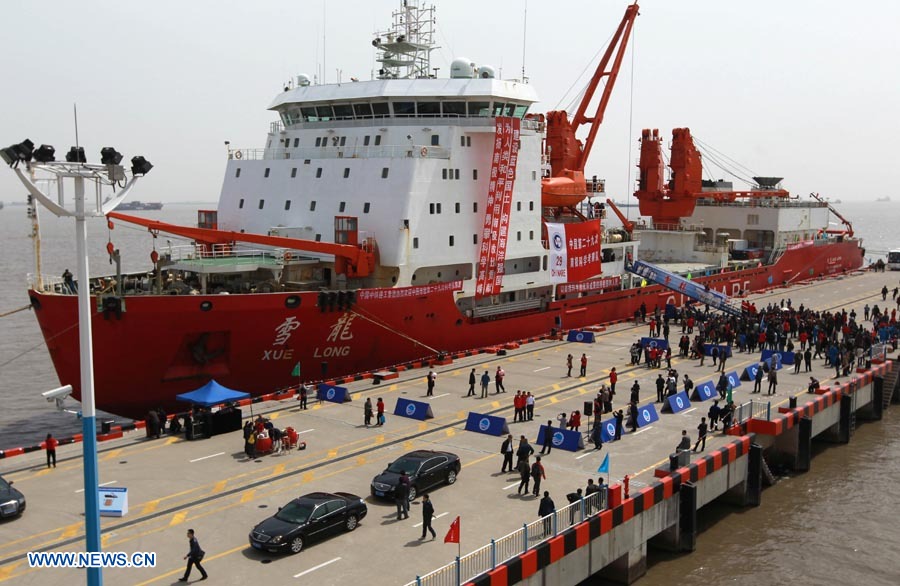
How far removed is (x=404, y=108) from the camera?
107 ft

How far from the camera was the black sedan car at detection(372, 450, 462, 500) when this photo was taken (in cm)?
1742

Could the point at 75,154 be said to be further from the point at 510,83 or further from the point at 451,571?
the point at 510,83

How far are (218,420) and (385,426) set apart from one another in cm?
463

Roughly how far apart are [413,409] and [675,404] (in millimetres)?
8147

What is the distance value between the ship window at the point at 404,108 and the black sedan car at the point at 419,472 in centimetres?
1781

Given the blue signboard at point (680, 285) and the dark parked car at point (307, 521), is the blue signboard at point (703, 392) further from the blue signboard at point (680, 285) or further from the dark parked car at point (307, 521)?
the blue signboard at point (680, 285)

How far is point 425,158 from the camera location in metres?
30.5

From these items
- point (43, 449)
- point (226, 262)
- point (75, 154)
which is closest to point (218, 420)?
point (43, 449)

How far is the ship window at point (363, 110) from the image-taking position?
32875 millimetres

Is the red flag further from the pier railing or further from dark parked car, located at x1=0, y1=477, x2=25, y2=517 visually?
dark parked car, located at x1=0, y1=477, x2=25, y2=517

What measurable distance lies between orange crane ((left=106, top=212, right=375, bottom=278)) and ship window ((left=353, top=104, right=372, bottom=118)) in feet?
18.8

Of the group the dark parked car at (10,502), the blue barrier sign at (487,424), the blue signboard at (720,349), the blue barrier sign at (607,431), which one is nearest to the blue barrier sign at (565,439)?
the blue barrier sign at (607,431)

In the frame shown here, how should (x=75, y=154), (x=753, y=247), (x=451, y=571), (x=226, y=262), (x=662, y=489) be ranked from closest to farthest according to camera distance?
(x=75, y=154) < (x=451, y=571) < (x=662, y=489) < (x=226, y=262) < (x=753, y=247)

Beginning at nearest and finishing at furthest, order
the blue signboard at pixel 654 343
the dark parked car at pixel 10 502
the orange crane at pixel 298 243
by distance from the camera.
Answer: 1. the dark parked car at pixel 10 502
2. the orange crane at pixel 298 243
3. the blue signboard at pixel 654 343
